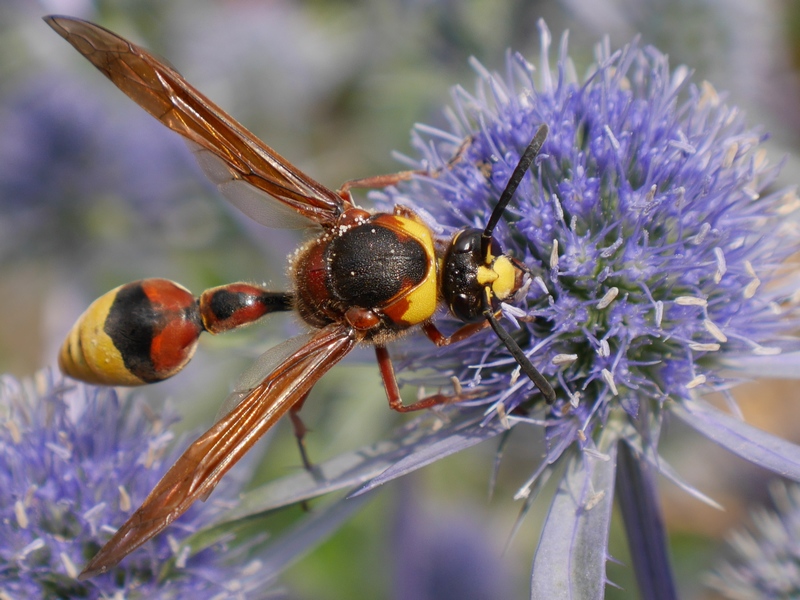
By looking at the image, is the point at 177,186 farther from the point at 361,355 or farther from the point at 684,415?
the point at 684,415

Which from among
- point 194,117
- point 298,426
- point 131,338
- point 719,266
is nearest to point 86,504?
point 131,338

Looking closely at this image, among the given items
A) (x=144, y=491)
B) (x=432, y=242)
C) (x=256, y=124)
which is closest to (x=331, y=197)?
(x=432, y=242)

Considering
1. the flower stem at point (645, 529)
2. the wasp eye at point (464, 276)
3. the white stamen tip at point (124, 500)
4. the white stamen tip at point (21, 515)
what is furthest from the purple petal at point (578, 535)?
the white stamen tip at point (21, 515)

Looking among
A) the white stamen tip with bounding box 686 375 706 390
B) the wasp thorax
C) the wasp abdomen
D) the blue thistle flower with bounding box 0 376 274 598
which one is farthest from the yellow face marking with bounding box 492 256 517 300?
the blue thistle flower with bounding box 0 376 274 598

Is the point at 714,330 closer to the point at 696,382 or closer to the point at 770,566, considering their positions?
the point at 696,382

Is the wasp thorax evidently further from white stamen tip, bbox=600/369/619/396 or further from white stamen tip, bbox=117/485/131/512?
white stamen tip, bbox=117/485/131/512
